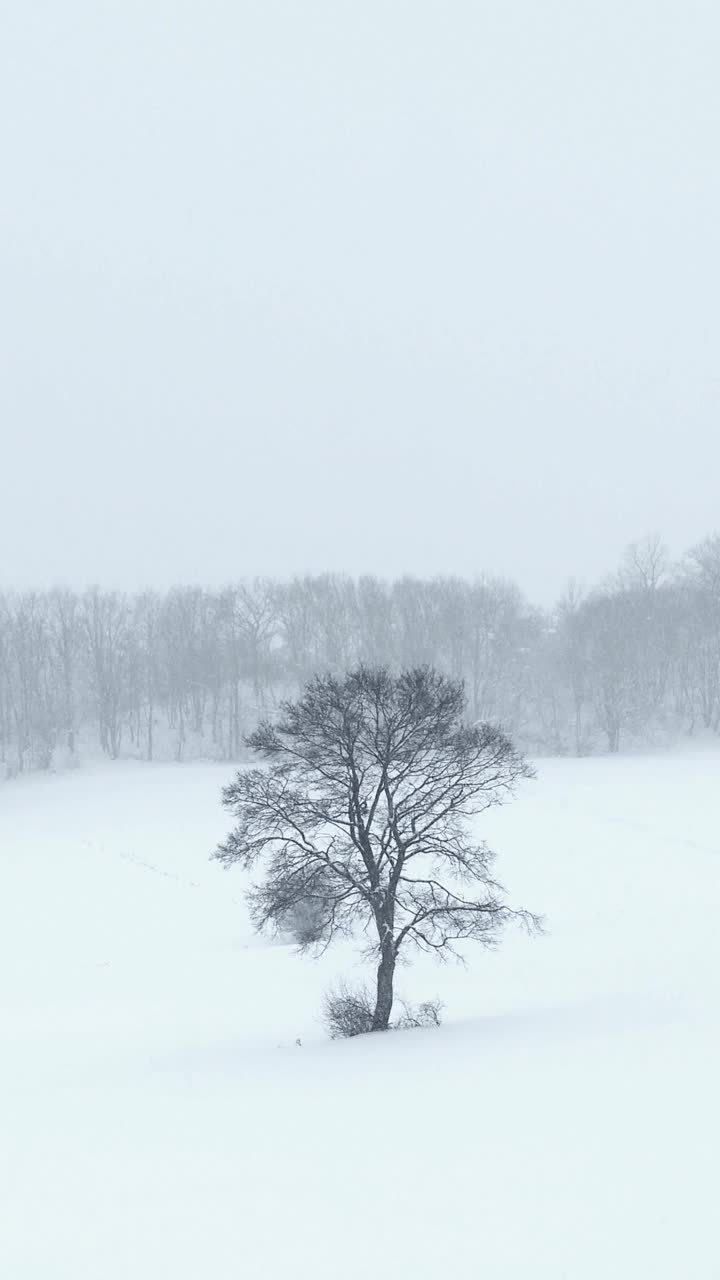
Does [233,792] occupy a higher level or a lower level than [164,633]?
lower

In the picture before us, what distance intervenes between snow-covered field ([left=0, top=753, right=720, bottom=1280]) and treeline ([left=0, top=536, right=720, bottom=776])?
1840 inches

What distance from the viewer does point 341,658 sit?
87.2 metres

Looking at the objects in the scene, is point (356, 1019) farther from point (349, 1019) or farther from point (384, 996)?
point (384, 996)

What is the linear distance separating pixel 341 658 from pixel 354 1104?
240 ft

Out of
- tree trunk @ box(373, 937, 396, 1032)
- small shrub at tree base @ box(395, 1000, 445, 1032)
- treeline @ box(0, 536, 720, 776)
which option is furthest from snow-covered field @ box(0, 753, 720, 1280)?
treeline @ box(0, 536, 720, 776)

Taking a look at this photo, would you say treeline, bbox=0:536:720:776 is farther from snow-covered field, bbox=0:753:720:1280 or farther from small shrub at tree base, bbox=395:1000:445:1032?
small shrub at tree base, bbox=395:1000:445:1032

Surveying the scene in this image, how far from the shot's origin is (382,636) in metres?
88.8

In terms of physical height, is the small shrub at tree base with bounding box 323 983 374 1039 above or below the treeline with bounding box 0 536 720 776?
below

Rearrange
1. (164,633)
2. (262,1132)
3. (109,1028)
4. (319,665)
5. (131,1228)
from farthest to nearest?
1. (164,633)
2. (319,665)
3. (109,1028)
4. (262,1132)
5. (131,1228)

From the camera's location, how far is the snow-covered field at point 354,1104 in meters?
9.76

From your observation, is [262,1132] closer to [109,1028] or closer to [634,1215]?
[634,1215]

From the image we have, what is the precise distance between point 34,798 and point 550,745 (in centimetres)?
4182

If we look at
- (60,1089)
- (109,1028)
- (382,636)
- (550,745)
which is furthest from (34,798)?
(60,1089)

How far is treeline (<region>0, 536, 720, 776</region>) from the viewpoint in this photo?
3172 inches
